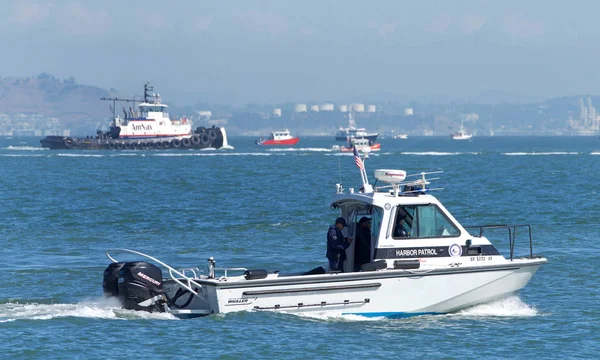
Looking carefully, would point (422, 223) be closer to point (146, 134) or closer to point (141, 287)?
point (141, 287)

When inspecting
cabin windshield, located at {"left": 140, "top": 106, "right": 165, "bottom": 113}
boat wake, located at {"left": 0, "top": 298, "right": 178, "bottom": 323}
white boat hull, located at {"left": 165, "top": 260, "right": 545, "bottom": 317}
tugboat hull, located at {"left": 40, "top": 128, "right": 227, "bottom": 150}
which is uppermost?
cabin windshield, located at {"left": 140, "top": 106, "right": 165, "bottom": 113}

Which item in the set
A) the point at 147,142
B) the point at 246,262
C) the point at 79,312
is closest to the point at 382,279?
the point at 79,312

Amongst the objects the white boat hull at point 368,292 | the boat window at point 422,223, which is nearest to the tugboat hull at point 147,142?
the boat window at point 422,223

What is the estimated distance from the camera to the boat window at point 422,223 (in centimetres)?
1673

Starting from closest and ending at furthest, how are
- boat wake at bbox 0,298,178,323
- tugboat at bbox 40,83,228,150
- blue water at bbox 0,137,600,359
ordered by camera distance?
blue water at bbox 0,137,600,359
boat wake at bbox 0,298,178,323
tugboat at bbox 40,83,228,150

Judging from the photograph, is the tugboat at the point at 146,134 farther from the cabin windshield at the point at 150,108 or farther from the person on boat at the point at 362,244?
the person on boat at the point at 362,244

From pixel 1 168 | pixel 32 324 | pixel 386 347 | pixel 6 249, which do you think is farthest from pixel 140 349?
pixel 1 168

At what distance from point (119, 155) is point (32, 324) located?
8822 cm

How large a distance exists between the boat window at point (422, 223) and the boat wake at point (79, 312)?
4.04 metres

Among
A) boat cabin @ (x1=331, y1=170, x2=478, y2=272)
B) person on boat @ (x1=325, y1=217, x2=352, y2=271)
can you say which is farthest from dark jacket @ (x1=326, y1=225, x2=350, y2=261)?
boat cabin @ (x1=331, y1=170, x2=478, y2=272)

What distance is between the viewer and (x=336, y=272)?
666 inches

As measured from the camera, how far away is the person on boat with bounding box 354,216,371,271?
1703 centimetres

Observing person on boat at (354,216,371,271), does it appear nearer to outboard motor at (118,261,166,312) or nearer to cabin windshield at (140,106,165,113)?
outboard motor at (118,261,166,312)

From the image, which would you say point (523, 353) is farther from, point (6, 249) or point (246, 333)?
point (6, 249)
